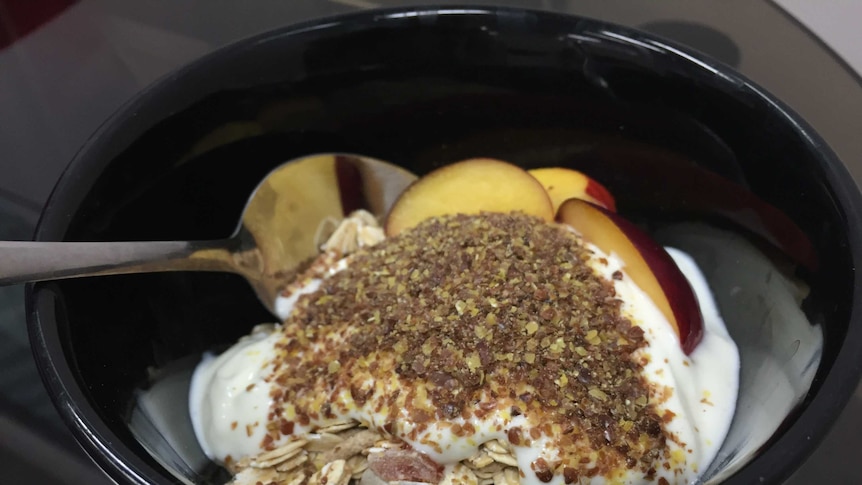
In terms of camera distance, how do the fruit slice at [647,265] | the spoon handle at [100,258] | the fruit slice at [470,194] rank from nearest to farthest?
the spoon handle at [100,258], the fruit slice at [647,265], the fruit slice at [470,194]

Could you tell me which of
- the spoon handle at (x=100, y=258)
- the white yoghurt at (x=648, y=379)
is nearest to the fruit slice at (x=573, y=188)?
the white yoghurt at (x=648, y=379)

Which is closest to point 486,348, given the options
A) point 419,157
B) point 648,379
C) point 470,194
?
point 648,379

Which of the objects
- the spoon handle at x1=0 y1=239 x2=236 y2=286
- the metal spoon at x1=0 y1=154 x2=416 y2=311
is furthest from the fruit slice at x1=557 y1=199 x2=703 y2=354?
the spoon handle at x1=0 y1=239 x2=236 y2=286

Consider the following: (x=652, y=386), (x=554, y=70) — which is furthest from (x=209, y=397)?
(x=554, y=70)

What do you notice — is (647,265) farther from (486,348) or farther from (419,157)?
(419,157)

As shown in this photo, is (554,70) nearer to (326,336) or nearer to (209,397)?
(326,336)

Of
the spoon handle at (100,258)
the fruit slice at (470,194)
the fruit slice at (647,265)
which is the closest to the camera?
the spoon handle at (100,258)

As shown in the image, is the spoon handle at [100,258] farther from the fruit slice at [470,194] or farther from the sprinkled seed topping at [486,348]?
the fruit slice at [470,194]
